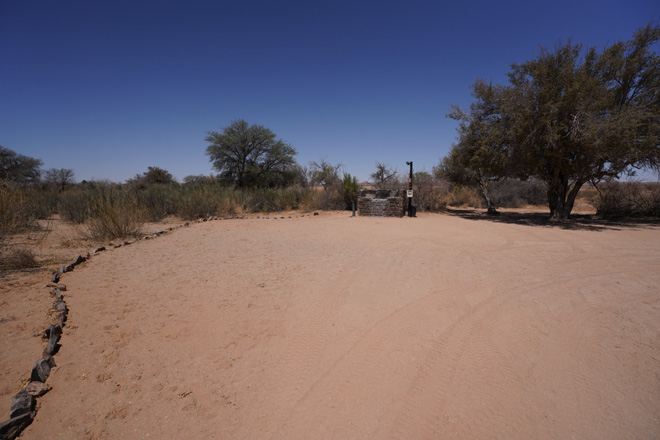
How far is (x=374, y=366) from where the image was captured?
2602 millimetres

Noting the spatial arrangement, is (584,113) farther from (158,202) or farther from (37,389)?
(158,202)

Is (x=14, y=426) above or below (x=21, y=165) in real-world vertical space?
below

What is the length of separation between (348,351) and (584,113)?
41.9ft

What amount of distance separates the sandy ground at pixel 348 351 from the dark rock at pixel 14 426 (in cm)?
6

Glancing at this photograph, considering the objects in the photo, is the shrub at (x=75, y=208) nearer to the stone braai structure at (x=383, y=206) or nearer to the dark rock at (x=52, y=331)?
the dark rock at (x=52, y=331)

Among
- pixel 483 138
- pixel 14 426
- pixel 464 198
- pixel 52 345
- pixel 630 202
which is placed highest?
pixel 483 138

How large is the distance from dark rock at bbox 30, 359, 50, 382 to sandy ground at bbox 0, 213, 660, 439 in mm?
107

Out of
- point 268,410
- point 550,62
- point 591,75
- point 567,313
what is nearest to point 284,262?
point 268,410

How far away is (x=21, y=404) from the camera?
2.07 metres

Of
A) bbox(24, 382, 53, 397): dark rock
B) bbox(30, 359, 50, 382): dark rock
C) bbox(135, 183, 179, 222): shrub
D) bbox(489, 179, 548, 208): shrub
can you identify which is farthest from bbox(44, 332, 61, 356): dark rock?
bbox(489, 179, 548, 208): shrub

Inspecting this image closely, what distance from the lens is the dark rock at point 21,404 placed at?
2.00 metres

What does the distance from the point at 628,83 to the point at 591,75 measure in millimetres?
1477

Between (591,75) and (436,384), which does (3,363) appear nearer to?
(436,384)

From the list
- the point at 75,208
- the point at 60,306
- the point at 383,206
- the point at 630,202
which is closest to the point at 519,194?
the point at 630,202
